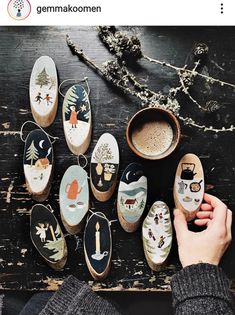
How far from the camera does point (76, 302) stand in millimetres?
1331

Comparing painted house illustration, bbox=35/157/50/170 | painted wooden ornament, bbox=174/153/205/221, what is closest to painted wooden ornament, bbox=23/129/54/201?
painted house illustration, bbox=35/157/50/170

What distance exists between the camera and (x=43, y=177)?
1.38 metres

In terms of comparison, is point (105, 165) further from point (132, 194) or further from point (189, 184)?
point (189, 184)

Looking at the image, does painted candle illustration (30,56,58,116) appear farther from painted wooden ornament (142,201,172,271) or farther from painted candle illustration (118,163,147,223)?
painted wooden ornament (142,201,172,271)

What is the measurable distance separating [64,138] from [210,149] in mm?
385

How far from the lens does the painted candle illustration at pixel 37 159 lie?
4.54 ft

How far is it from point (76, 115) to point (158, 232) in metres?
0.37

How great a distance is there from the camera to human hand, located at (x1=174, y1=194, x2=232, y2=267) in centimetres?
132

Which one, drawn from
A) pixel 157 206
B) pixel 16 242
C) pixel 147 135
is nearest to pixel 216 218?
pixel 157 206

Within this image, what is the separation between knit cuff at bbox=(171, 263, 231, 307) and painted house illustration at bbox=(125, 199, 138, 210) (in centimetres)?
21

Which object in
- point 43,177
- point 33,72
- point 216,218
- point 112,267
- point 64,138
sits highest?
point 33,72

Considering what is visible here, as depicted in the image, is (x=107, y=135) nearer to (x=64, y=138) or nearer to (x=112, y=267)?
(x=64, y=138)
